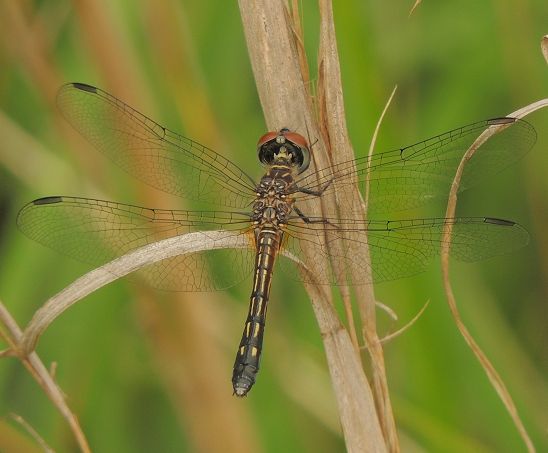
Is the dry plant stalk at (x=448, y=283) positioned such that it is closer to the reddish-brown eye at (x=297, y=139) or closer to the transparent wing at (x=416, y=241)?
the transparent wing at (x=416, y=241)

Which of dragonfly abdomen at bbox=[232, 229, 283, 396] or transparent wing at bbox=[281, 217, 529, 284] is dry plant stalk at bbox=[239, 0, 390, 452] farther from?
dragonfly abdomen at bbox=[232, 229, 283, 396]

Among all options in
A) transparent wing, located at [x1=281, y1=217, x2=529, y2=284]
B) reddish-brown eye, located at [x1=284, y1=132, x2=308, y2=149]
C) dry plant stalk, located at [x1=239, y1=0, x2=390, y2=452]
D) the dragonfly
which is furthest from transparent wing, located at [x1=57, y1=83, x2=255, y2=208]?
dry plant stalk, located at [x1=239, y1=0, x2=390, y2=452]

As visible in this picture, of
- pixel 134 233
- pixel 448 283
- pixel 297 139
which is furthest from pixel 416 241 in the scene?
pixel 134 233

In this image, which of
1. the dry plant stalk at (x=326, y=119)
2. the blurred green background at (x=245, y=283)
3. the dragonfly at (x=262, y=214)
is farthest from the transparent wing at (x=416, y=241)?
the dry plant stalk at (x=326, y=119)

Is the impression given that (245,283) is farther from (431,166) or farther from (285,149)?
(431,166)

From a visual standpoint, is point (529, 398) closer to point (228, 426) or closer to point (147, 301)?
point (228, 426)

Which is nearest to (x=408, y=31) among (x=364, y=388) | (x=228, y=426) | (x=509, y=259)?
(x=509, y=259)
